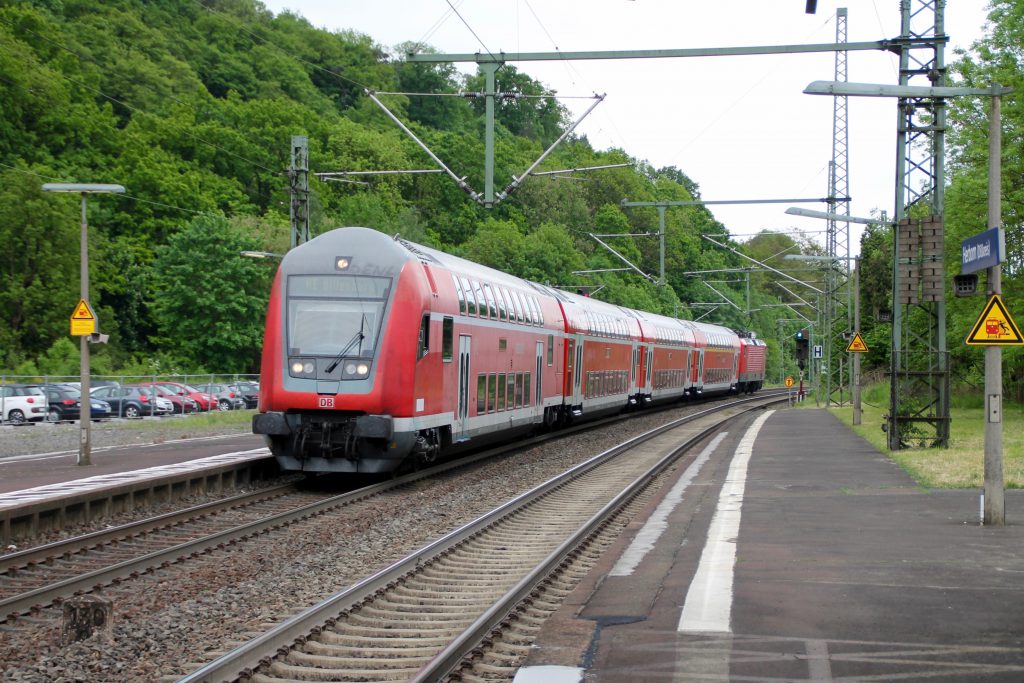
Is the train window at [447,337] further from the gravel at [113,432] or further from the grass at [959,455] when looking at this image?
the gravel at [113,432]

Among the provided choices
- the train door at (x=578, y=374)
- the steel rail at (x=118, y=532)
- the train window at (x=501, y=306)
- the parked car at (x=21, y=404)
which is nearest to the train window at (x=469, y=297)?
the train window at (x=501, y=306)

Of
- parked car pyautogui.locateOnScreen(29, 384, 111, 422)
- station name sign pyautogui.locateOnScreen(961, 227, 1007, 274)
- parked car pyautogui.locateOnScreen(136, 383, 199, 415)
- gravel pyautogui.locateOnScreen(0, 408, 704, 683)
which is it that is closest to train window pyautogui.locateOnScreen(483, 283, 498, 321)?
gravel pyautogui.locateOnScreen(0, 408, 704, 683)

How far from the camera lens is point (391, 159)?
78.4 metres

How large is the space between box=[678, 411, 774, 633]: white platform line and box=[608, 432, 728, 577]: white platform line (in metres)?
0.58

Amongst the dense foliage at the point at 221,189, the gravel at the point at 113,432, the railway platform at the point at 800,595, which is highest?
the dense foliage at the point at 221,189

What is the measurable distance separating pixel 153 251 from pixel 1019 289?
45679 mm

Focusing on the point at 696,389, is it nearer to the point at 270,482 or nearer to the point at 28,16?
the point at 270,482

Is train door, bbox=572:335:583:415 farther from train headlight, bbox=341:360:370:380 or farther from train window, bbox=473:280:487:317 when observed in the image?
train headlight, bbox=341:360:370:380

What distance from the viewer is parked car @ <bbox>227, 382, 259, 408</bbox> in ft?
156

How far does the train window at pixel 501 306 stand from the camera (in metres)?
23.0

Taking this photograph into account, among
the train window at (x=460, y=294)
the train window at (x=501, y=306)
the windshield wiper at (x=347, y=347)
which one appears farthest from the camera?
the train window at (x=501, y=306)

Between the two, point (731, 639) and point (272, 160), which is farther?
point (272, 160)

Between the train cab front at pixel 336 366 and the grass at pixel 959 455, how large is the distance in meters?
8.20

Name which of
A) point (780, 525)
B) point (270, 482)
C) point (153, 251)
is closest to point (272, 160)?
point (153, 251)
